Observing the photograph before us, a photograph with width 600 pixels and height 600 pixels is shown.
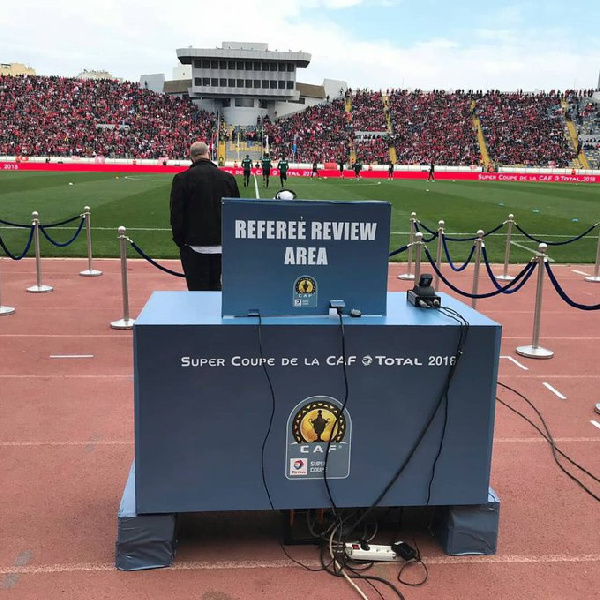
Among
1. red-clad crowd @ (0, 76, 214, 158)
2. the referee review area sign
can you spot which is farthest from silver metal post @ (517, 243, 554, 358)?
red-clad crowd @ (0, 76, 214, 158)

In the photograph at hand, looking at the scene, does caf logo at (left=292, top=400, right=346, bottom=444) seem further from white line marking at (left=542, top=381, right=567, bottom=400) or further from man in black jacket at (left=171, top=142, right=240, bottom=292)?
white line marking at (left=542, top=381, right=567, bottom=400)

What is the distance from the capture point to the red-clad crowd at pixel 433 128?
60188mm

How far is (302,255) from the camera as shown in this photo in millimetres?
3516

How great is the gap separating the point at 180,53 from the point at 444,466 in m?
75.1

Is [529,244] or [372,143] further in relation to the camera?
Result: [372,143]

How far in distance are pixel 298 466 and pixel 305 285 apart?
0.99m

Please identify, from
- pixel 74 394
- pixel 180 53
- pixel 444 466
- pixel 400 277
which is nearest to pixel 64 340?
pixel 74 394

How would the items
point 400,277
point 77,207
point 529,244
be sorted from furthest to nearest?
point 77,207
point 529,244
point 400,277

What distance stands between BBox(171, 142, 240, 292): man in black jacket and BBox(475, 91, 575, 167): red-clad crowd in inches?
2250

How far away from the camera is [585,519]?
4.14 metres

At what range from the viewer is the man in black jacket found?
21.0 feet

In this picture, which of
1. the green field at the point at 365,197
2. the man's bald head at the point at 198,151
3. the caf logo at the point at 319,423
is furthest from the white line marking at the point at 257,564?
the green field at the point at 365,197

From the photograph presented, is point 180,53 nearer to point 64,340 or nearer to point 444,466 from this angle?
point 64,340

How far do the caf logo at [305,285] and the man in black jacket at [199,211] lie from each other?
3.03 meters
